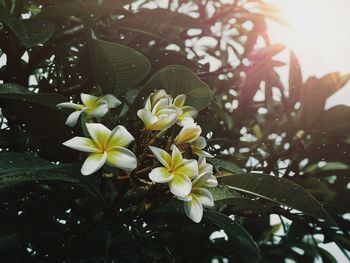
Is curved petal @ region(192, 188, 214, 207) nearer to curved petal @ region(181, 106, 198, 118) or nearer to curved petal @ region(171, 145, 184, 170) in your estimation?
curved petal @ region(171, 145, 184, 170)

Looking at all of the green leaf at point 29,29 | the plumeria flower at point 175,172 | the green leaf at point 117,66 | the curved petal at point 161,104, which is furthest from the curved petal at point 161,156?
the green leaf at point 29,29

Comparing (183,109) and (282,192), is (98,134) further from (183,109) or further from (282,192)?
(282,192)

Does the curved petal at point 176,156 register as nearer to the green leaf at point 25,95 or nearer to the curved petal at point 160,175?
the curved petal at point 160,175

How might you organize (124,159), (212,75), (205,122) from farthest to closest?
1. (212,75)
2. (205,122)
3. (124,159)

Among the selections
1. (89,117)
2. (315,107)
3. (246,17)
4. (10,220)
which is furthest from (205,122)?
(246,17)

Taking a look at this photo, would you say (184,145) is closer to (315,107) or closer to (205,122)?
(205,122)

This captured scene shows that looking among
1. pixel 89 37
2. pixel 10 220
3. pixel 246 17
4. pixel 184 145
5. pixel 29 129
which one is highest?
pixel 89 37

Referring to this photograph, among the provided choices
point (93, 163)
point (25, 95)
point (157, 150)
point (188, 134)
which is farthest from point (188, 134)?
point (25, 95)
